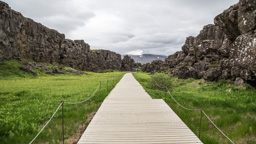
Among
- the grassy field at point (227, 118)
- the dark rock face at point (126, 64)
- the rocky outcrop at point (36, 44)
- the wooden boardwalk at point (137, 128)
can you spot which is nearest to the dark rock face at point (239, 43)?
the grassy field at point (227, 118)

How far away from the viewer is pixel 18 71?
40.8 meters

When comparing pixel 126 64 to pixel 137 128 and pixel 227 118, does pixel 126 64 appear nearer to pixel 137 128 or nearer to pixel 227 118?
pixel 227 118

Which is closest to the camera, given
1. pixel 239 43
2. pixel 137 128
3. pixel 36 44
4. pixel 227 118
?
pixel 137 128

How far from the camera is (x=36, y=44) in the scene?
2916 inches

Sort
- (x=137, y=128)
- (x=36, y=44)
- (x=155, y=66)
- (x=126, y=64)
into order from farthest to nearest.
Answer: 1. (x=126, y=64)
2. (x=155, y=66)
3. (x=36, y=44)
4. (x=137, y=128)

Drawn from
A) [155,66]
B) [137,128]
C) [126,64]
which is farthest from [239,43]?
[126,64]

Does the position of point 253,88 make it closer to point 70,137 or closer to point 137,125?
point 137,125

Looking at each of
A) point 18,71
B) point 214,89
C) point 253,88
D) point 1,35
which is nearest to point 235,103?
point 253,88

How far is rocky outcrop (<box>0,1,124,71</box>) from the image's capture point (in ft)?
169

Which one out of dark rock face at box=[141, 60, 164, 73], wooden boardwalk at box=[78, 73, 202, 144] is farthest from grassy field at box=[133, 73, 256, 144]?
dark rock face at box=[141, 60, 164, 73]

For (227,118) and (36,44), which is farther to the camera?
(36,44)

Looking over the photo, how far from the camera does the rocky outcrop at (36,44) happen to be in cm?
5150

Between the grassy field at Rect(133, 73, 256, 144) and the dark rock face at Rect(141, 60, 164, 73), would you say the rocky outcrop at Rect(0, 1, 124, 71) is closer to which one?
the dark rock face at Rect(141, 60, 164, 73)

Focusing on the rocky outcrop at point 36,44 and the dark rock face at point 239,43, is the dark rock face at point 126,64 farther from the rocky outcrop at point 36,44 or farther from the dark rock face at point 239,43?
the dark rock face at point 239,43
